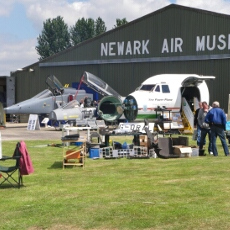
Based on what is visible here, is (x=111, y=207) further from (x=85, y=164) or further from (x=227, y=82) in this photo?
(x=227, y=82)

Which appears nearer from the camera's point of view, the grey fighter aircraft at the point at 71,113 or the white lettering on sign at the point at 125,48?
the grey fighter aircraft at the point at 71,113

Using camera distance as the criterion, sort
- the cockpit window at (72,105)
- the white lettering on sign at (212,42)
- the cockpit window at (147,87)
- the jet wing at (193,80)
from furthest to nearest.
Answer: the white lettering on sign at (212,42)
the cockpit window at (72,105)
the cockpit window at (147,87)
the jet wing at (193,80)

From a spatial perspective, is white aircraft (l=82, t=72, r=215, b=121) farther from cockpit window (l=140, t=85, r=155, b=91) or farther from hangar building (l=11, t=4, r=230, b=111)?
hangar building (l=11, t=4, r=230, b=111)

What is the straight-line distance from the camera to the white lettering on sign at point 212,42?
118 feet

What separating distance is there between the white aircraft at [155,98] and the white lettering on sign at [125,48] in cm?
845

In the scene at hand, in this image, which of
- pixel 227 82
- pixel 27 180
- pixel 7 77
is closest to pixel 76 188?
pixel 27 180

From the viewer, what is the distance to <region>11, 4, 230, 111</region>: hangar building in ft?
118

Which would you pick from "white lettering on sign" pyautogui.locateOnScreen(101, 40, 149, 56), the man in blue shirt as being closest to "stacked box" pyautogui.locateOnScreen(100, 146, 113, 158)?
the man in blue shirt

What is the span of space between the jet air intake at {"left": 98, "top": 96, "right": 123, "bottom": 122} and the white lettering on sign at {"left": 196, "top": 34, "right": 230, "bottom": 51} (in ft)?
25.6

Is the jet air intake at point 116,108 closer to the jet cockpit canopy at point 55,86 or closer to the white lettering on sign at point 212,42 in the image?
the jet cockpit canopy at point 55,86

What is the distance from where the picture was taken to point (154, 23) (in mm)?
39344

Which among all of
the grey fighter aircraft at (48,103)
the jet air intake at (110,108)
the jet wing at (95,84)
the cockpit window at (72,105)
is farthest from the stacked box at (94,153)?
the grey fighter aircraft at (48,103)

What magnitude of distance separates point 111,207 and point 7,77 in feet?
126

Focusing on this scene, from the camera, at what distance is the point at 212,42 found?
3647 centimetres
